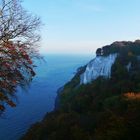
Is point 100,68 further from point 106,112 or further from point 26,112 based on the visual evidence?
point 106,112

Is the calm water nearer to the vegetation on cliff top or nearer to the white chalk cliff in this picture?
the vegetation on cliff top

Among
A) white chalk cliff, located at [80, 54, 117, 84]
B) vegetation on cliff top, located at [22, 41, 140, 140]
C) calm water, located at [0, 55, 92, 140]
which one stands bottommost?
calm water, located at [0, 55, 92, 140]

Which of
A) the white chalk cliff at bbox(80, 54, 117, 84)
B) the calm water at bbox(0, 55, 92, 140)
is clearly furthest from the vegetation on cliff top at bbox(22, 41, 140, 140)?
the calm water at bbox(0, 55, 92, 140)

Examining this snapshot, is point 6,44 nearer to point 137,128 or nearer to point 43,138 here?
point 137,128

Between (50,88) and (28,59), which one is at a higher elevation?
(28,59)

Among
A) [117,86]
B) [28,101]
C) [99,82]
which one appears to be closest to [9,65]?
[117,86]

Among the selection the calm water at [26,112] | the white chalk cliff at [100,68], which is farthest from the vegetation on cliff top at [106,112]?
the calm water at [26,112]

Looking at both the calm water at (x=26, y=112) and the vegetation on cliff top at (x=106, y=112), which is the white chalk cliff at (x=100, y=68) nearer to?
the vegetation on cliff top at (x=106, y=112)

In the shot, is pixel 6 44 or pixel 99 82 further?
pixel 99 82

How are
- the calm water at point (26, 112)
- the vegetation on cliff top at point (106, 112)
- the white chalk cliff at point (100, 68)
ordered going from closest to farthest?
the vegetation on cliff top at point (106, 112), the calm water at point (26, 112), the white chalk cliff at point (100, 68)
